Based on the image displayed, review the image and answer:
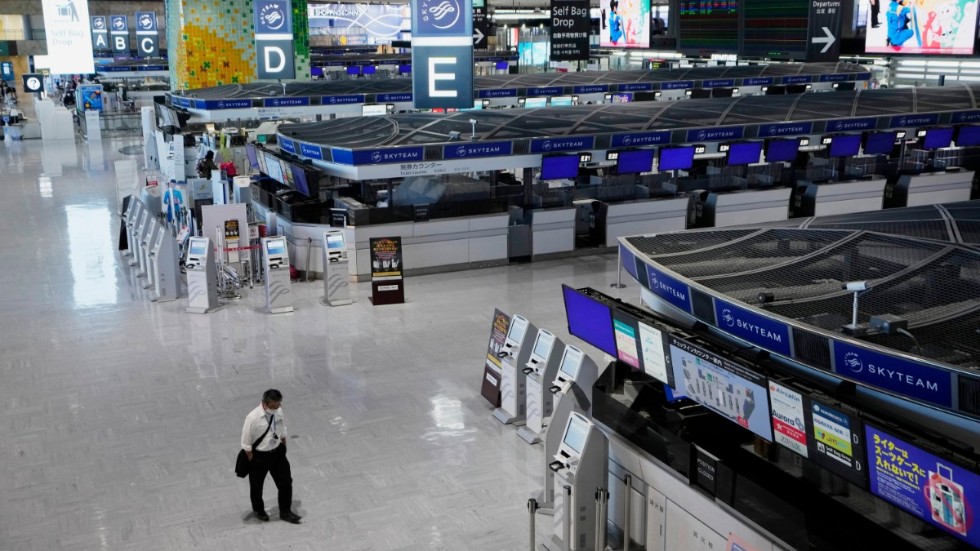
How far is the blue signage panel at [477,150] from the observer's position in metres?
16.4

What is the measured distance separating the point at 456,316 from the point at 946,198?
12146mm

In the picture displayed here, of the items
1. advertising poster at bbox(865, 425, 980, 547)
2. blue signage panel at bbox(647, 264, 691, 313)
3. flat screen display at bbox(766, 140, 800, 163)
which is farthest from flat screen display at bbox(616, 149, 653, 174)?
advertising poster at bbox(865, 425, 980, 547)

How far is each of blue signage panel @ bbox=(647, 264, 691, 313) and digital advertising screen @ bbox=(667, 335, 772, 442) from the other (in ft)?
2.15

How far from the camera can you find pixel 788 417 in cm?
623

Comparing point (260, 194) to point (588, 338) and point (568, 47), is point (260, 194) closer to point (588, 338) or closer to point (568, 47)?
point (568, 47)

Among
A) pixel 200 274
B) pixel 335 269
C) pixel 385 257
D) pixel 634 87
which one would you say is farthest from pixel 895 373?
pixel 634 87

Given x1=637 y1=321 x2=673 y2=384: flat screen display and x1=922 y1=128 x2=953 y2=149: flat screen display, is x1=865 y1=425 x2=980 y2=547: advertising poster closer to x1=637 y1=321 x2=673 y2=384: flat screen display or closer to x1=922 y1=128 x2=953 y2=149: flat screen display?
x1=637 y1=321 x2=673 y2=384: flat screen display

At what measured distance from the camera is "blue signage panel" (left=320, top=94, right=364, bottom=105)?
28719 millimetres

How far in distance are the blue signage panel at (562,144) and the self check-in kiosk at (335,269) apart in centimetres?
414

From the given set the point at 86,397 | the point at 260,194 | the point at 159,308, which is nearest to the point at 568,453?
the point at 86,397

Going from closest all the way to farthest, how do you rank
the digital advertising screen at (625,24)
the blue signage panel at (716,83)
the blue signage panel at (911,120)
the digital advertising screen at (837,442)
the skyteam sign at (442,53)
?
the digital advertising screen at (837,442), the skyteam sign at (442,53), the blue signage panel at (911,120), the digital advertising screen at (625,24), the blue signage panel at (716,83)

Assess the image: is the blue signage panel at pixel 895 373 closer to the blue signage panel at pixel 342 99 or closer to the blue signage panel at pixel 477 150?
the blue signage panel at pixel 477 150

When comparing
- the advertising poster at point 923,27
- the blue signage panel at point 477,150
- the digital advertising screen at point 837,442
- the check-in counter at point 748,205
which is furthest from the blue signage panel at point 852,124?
the digital advertising screen at point 837,442

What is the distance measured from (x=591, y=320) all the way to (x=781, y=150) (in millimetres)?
12371
